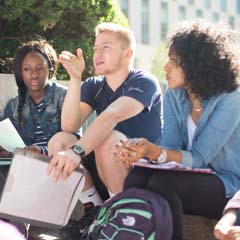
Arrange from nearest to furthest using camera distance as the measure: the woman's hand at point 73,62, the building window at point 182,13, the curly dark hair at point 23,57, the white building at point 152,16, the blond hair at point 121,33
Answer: the woman's hand at point 73,62, the blond hair at point 121,33, the curly dark hair at point 23,57, the white building at point 152,16, the building window at point 182,13

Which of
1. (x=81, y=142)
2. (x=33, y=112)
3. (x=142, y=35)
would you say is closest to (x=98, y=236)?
(x=81, y=142)

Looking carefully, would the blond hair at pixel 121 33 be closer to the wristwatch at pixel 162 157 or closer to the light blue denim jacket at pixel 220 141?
the light blue denim jacket at pixel 220 141

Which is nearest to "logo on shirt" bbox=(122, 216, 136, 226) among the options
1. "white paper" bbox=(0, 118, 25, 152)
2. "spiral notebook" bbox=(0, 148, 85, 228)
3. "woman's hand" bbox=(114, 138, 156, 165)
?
"woman's hand" bbox=(114, 138, 156, 165)

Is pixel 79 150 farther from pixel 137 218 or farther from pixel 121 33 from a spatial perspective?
pixel 121 33

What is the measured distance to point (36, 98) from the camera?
424 cm

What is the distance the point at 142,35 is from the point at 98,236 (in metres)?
37.2

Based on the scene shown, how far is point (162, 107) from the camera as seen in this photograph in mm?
3490

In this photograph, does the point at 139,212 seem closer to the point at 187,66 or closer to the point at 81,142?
the point at 81,142

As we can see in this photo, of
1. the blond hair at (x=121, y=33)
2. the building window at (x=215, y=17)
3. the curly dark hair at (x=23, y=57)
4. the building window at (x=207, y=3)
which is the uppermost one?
the blond hair at (x=121, y=33)

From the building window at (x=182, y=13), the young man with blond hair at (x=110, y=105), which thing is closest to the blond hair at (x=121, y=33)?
the young man with blond hair at (x=110, y=105)

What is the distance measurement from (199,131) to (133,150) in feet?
1.47

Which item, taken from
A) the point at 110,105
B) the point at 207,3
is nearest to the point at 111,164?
the point at 110,105

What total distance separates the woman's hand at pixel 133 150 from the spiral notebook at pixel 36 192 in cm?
29

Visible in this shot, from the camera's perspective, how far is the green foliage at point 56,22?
16.6 feet
